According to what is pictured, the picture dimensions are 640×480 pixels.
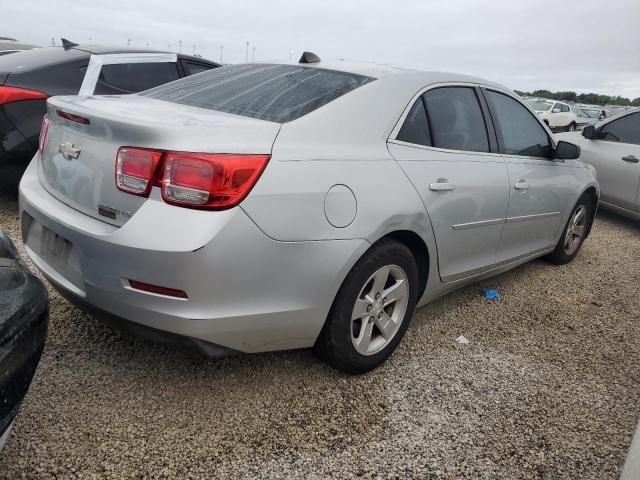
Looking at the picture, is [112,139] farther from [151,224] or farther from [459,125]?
[459,125]

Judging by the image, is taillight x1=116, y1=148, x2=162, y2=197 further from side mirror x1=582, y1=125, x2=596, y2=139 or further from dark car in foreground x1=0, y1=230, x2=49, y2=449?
side mirror x1=582, y1=125, x2=596, y2=139

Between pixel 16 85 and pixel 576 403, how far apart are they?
4.50m

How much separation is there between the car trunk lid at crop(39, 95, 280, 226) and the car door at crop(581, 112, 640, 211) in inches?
221

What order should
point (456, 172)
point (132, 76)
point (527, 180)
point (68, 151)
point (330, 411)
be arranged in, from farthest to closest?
point (132, 76)
point (527, 180)
point (456, 172)
point (330, 411)
point (68, 151)

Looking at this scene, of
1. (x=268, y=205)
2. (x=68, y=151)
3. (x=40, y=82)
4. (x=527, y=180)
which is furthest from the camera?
(x=40, y=82)

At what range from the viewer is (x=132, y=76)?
5117 millimetres

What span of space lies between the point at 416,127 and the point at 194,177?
4.40ft

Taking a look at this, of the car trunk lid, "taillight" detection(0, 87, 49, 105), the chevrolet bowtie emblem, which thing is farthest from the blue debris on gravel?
"taillight" detection(0, 87, 49, 105)

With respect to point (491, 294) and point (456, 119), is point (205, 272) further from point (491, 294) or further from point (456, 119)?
point (491, 294)

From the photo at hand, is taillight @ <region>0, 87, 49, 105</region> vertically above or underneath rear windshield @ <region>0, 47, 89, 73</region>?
underneath

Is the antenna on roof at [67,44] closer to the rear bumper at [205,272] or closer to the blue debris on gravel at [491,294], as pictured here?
the rear bumper at [205,272]

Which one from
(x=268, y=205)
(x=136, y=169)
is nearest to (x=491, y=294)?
(x=268, y=205)

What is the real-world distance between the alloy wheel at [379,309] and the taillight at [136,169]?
1035mm

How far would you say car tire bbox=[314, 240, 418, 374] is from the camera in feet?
7.72
